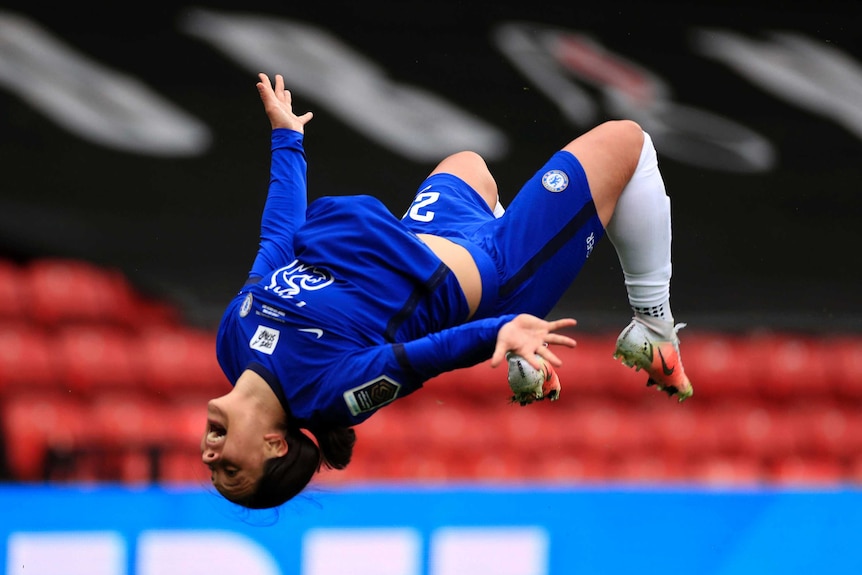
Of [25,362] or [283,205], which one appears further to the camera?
[25,362]

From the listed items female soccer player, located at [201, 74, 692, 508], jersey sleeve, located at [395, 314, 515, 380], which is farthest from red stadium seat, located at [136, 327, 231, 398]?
jersey sleeve, located at [395, 314, 515, 380]

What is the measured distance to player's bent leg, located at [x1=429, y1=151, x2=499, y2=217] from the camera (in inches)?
122

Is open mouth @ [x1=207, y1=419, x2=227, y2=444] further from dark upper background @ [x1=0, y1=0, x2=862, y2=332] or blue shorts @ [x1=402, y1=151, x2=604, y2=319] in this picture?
dark upper background @ [x1=0, y1=0, x2=862, y2=332]

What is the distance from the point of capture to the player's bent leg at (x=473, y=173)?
309 cm

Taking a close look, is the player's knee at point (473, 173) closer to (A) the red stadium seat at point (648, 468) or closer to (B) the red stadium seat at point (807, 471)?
(A) the red stadium seat at point (648, 468)

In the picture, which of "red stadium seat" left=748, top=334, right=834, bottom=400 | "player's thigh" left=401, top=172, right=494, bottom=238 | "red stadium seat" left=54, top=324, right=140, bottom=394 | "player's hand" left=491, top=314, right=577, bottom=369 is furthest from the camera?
"red stadium seat" left=748, top=334, right=834, bottom=400

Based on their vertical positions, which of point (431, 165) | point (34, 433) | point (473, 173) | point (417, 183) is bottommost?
point (34, 433)

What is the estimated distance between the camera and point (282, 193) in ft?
9.46

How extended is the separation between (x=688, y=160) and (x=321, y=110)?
1812mm

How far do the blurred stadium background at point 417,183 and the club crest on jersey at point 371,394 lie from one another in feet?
9.24

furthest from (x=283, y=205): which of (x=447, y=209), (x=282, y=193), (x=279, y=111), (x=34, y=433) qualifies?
(x=34, y=433)

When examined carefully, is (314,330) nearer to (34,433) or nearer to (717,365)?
(34,433)

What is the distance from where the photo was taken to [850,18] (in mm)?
6375

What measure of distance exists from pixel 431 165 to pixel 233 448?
3.62 meters
